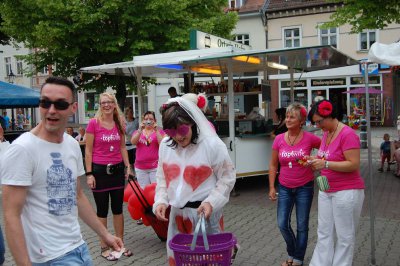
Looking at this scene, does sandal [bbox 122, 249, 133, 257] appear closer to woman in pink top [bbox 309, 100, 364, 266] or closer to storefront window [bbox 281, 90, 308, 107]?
woman in pink top [bbox 309, 100, 364, 266]

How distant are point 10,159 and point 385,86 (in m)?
26.0

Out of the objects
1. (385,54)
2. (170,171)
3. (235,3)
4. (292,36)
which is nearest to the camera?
(170,171)

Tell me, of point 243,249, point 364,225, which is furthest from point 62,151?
point 364,225

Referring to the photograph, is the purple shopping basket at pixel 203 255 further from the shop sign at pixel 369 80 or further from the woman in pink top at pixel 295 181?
the shop sign at pixel 369 80

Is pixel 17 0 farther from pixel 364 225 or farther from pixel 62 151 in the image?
pixel 62 151

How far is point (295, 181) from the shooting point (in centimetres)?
459

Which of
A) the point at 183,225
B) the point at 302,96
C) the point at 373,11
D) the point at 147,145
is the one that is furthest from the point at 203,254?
the point at 302,96

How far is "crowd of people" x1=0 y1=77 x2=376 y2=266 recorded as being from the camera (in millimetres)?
2350

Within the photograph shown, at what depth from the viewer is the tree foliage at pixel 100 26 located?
1302 centimetres

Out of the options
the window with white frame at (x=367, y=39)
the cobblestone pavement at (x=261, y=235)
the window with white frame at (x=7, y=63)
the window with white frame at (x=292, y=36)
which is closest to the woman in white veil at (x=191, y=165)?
the cobblestone pavement at (x=261, y=235)

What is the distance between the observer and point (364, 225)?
6398mm

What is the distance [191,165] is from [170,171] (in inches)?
7.5

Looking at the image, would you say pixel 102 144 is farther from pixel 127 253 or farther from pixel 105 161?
pixel 127 253

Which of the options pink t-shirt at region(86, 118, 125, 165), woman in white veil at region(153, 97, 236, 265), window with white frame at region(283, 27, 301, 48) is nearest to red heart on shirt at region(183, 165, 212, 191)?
woman in white veil at region(153, 97, 236, 265)
